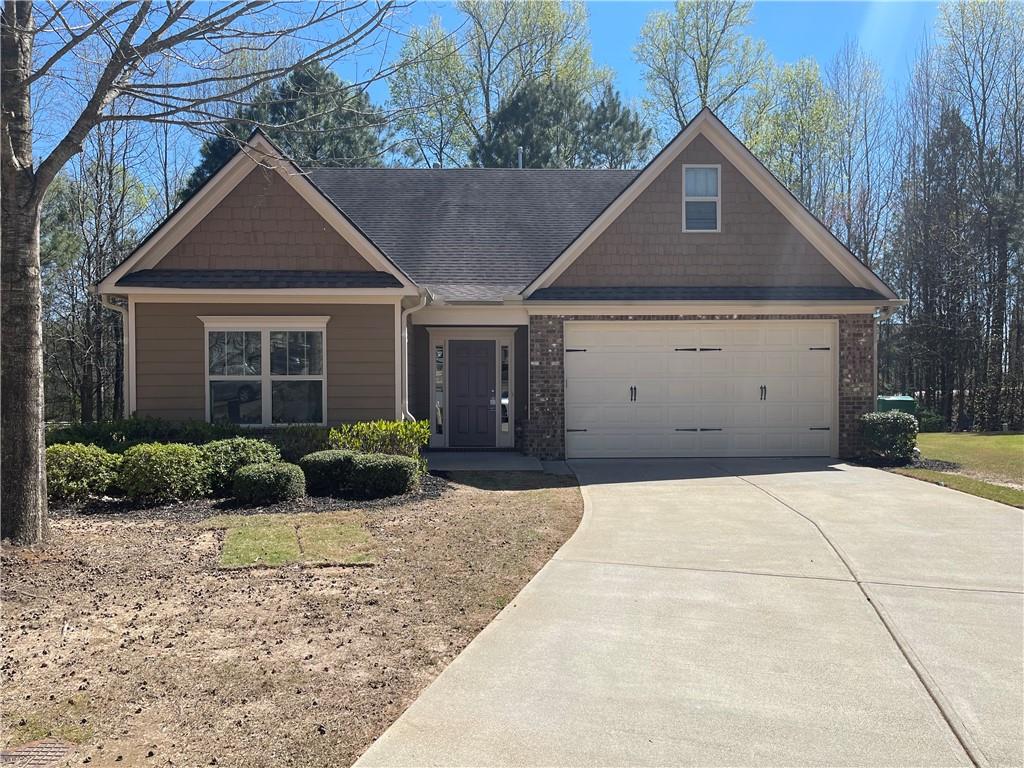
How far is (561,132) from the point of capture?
98.1ft

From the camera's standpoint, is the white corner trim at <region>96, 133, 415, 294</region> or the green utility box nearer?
the white corner trim at <region>96, 133, 415, 294</region>

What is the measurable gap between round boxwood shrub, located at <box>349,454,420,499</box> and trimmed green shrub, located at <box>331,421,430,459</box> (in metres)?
0.86

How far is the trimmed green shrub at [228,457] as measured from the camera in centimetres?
985

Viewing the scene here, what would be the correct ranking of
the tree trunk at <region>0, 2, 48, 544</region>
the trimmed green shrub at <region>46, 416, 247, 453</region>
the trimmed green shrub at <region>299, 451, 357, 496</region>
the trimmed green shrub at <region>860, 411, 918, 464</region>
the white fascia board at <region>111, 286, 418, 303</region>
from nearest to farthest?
the tree trunk at <region>0, 2, 48, 544</region> < the trimmed green shrub at <region>299, 451, 357, 496</region> < the trimmed green shrub at <region>46, 416, 247, 453</region> < the white fascia board at <region>111, 286, 418, 303</region> < the trimmed green shrub at <region>860, 411, 918, 464</region>

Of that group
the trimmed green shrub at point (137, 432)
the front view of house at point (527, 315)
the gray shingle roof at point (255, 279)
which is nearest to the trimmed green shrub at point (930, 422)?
the front view of house at point (527, 315)

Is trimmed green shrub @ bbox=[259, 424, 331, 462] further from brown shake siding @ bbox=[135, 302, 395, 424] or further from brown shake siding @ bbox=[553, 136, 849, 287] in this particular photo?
brown shake siding @ bbox=[553, 136, 849, 287]

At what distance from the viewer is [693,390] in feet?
46.0

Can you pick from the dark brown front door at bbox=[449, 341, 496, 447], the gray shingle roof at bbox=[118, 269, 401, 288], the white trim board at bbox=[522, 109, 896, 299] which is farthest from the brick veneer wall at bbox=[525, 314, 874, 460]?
the gray shingle roof at bbox=[118, 269, 401, 288]

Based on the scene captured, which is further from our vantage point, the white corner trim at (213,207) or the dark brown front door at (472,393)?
the dark brown front door at (472,393)

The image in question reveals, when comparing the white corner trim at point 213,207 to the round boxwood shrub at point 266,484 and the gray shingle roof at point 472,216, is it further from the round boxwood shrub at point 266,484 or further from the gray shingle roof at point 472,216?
the round boxwood shrub at point 266,484

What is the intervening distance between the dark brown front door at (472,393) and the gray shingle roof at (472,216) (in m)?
1.40

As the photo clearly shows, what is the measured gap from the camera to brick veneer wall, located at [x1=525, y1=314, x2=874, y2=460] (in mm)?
13695

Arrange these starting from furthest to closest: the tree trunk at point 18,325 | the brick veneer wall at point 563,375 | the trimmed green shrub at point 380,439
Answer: the brick veneer wall at point 563,375
the trimmed green shrub at point 380,439
the tree trunk at point 18,325

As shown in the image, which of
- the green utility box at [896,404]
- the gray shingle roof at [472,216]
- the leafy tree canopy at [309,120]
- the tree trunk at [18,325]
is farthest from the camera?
the green utility box at [896,404]
